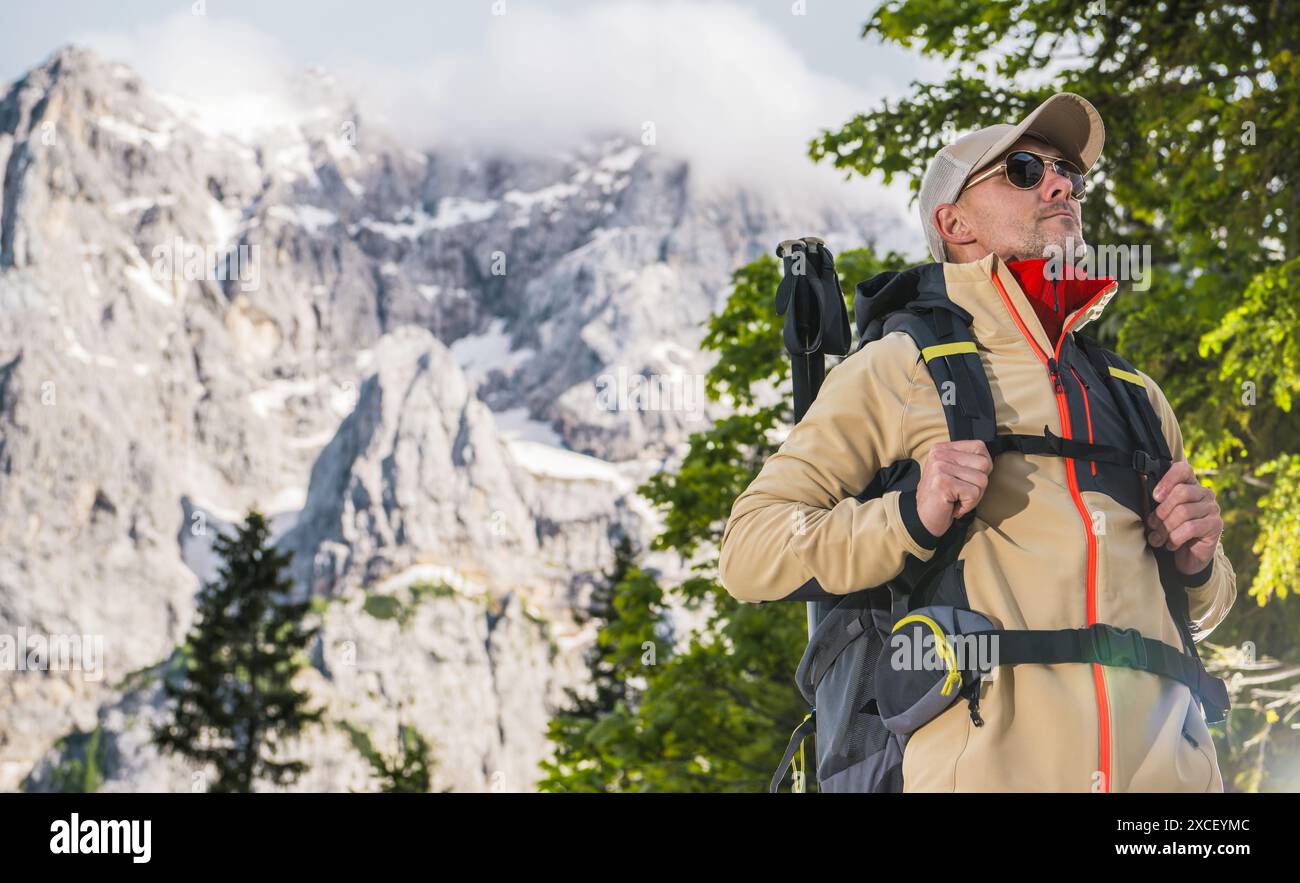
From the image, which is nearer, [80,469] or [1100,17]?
[1100,17]

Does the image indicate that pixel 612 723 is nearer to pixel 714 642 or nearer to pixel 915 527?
pixel 714 642

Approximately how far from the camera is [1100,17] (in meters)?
12.1

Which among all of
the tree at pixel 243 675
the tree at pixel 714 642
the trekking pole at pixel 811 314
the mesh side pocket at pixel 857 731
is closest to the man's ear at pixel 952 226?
the trekking pole at pixel 811 314

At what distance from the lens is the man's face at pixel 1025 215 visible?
283cm

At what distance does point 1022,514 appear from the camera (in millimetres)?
2432

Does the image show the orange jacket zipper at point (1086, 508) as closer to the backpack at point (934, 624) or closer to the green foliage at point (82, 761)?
the backpack at point (934, 624)

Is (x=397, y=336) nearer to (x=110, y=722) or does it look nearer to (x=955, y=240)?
(x=110, y=722)

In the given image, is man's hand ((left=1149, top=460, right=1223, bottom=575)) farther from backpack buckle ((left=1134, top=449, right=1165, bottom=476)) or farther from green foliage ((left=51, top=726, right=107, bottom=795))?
green foliage ((left=51, top=726, right=107, bottom=795))

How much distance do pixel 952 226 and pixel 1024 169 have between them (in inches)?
8.2

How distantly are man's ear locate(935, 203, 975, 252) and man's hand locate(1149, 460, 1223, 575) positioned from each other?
77 centimetres

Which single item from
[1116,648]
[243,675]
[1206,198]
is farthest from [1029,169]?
[243,675]
